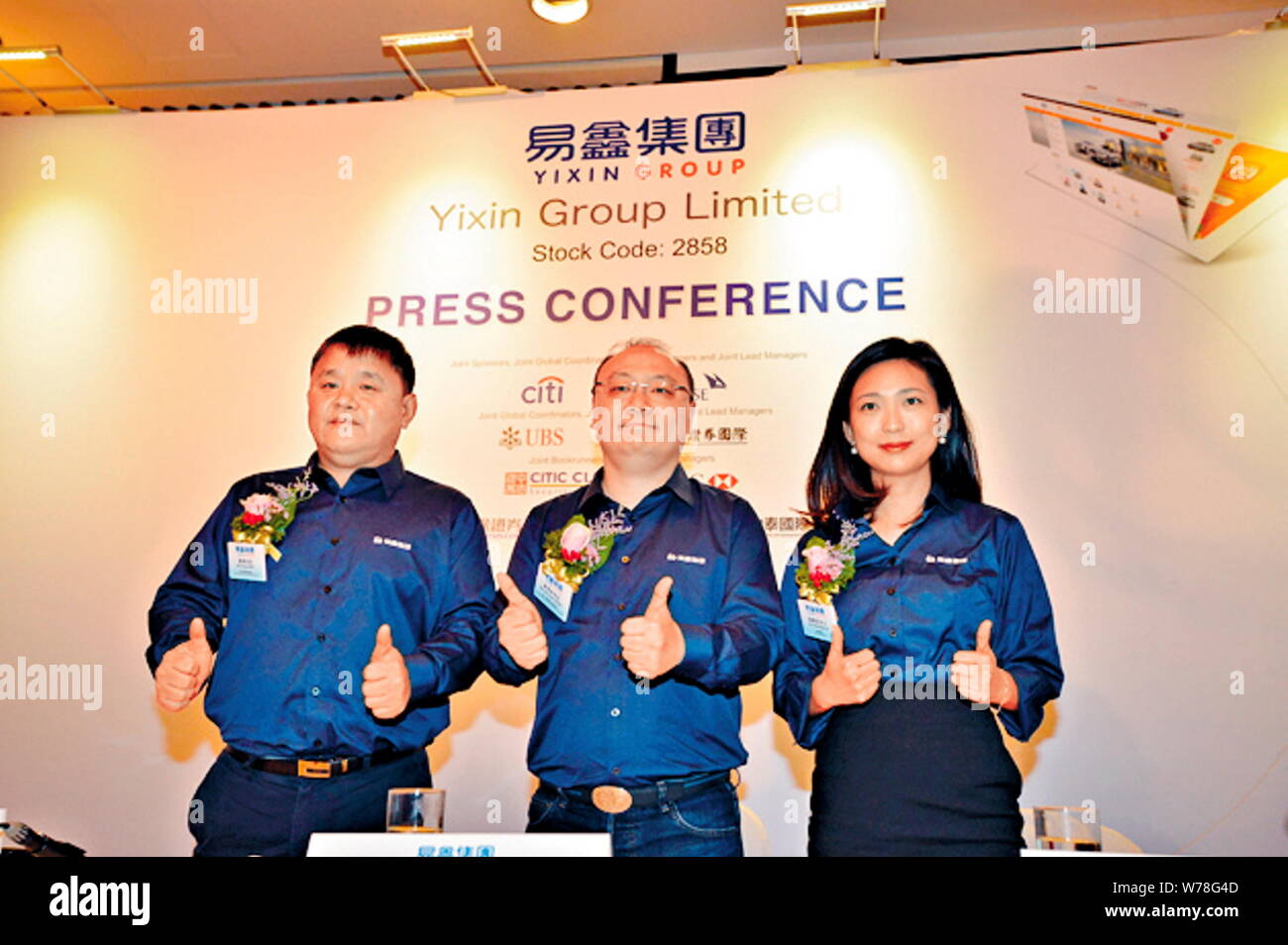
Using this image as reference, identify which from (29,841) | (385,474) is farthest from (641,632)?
(29,841)

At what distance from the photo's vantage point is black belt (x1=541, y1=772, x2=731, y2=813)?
3.55m

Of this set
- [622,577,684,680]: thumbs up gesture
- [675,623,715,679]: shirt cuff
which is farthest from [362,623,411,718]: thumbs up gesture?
[675,623,715,679]: shirt cuff

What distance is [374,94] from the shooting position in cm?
593

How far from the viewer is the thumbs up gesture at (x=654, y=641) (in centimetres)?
344

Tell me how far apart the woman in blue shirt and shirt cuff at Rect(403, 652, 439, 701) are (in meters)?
1.10

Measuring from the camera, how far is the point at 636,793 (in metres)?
3.56

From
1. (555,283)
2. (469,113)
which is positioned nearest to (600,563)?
(555,283)

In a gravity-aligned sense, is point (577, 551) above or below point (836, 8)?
below

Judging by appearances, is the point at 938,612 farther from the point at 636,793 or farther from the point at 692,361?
the point at 692,361

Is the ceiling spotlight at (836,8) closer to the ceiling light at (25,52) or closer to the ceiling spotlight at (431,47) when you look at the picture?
the ceiling spotlight at (431,47)

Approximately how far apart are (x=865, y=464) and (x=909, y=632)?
640 mm

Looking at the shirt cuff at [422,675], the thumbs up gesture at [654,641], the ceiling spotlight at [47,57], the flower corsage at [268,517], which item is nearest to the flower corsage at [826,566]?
the thumbs up gesture at [654,641]

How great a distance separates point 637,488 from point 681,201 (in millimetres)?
1610
